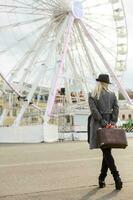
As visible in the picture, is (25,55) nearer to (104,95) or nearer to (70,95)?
(70,95)

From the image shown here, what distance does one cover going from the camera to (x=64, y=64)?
41031 mm

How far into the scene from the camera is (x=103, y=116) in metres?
6.86

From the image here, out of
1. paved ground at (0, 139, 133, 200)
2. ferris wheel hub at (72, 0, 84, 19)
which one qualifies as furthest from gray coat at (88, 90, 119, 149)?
ferris wheel hub at (72, 0, 84, 19)

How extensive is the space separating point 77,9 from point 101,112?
34.4m

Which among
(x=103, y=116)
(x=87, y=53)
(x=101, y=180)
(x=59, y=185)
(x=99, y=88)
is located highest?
(x=99, y=88)

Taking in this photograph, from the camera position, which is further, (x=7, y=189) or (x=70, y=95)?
(x=70, y=95)

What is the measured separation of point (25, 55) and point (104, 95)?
1374 inches

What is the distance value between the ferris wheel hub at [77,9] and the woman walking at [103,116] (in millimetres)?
33587

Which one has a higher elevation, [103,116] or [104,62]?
[103,116]

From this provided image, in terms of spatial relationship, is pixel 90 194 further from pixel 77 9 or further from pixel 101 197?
pixel 77 9

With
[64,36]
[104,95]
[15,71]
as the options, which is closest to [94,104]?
[104,95]

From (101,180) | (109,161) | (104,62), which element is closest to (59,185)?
(101,180)

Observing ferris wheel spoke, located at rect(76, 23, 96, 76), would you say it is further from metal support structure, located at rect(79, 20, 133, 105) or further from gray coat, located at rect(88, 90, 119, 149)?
gray coat, located at rect(88, 90, 119, 149)

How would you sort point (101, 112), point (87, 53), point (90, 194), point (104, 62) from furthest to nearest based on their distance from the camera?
point (104, 62), point (87, 53), point (101, 112), point (90, 194)
